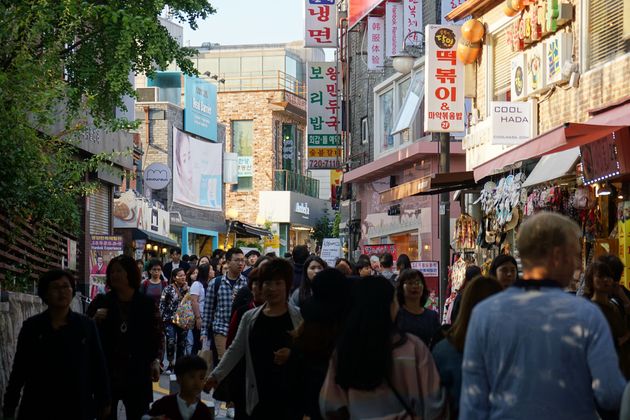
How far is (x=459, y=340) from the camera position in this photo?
7113mm

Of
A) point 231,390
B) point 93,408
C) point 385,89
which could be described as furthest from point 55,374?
point 385,89

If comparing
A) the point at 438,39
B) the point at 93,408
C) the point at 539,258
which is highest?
the point at 438,39

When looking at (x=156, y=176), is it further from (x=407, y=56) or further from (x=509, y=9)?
Answer: (x=509, y=9)

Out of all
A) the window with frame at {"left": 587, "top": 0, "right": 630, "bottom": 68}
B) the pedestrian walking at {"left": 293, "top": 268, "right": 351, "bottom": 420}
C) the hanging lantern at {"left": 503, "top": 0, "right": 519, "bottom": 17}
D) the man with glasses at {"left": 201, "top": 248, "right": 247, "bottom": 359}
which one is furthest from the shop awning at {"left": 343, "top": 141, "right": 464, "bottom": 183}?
the pedestrian walking at {"left": 293, "top": 268, "right": 351, "bottom": 420}

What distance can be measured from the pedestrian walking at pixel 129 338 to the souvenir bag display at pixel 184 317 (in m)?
8.58

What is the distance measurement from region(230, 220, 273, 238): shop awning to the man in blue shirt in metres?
60.8

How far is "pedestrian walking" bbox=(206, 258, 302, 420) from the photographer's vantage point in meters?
8.78

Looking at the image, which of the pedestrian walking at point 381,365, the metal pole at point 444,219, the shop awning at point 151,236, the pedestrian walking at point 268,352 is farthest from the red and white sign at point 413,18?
the pedestrian walking at point 381,365

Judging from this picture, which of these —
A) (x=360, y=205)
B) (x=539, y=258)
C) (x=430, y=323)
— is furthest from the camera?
(x=360, y=205)

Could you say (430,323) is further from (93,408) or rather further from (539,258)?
(539,258)

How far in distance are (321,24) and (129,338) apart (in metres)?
32.2

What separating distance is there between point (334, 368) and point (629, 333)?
3.43m

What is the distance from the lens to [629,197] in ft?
53.9

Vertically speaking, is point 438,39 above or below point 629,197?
above
